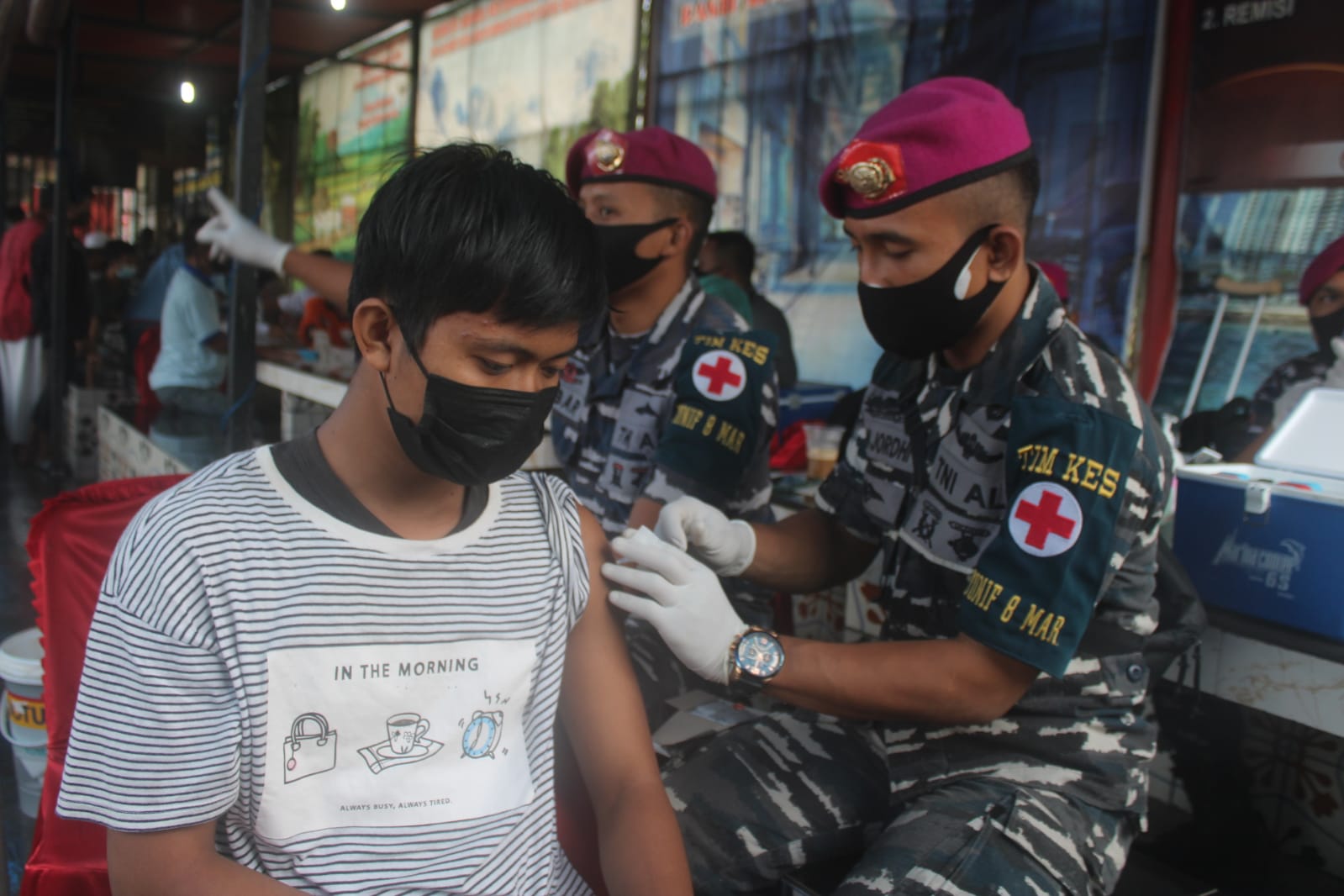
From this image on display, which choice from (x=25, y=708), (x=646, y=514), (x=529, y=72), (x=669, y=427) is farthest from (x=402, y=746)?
(x=529, y=72)

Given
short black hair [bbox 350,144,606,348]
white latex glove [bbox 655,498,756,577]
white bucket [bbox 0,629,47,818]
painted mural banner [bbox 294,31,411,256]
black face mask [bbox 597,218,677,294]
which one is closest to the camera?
short black hair [bbox 350,144,606,348]

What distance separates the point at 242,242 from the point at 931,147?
1.72 meters

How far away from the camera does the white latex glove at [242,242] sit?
96.1 inches

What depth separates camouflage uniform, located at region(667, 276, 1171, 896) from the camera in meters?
1.39

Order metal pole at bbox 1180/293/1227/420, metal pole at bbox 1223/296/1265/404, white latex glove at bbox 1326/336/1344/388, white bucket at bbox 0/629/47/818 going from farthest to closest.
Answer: metal pole at bbox 1180/293/1227/420 < metal pole at bbox 1223/296/1265/404 < white latex glove at bbox 1326/336/1344/388 < white bucket at bbox 0/629/47/818

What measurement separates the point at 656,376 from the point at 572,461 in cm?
34

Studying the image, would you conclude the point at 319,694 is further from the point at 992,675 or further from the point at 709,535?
the point at 992,675

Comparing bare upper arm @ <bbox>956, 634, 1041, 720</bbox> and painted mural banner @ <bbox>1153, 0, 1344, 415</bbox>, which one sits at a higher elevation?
painted mural banner @ <bbox>1153, 0, 1344, 415</bbox>

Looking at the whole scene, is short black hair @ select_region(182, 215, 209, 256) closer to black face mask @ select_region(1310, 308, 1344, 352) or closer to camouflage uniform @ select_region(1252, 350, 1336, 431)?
camouflage uniform @ select_region(1252, 350, 1336, 431)

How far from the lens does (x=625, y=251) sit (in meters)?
2.26

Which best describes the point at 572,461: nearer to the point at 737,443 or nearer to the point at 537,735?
the point at 737,443

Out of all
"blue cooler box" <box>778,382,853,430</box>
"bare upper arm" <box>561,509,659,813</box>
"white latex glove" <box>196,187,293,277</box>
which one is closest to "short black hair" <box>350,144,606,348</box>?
"bare upper arm" <box>561,509,659,813</box>

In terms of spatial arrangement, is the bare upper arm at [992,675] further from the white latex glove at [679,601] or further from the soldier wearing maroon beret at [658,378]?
the soldier wearing maroon beret at [658,378]

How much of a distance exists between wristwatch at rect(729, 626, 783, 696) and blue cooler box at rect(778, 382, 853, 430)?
2.94m
